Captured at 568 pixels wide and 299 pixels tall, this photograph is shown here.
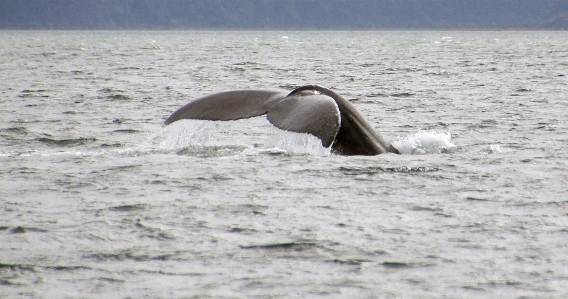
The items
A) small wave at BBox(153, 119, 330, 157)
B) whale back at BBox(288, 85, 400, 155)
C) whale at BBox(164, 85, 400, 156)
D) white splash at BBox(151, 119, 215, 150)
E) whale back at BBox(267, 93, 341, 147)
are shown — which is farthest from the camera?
white splash at BBox(151, 119, 215, 150)

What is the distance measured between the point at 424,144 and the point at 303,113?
12.6ft

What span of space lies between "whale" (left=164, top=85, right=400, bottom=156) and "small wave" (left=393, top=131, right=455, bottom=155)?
1.20 metres

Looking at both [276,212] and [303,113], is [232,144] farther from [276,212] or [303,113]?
[303,113]

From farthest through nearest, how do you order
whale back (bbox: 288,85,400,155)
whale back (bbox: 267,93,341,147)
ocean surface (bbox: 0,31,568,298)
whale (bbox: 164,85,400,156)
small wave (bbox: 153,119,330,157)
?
small wave (bbox: 153,119,330,157) < whale back (bbox: 288,85,400,155) < whale (bbox: 164,85,400,156) < whale back (bbox: 267,93,341,147) < ocean surface (bbox: 0,31,568,298)

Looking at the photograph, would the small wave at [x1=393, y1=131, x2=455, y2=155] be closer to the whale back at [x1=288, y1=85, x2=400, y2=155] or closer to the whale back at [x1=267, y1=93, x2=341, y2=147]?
the whale back at [x1=288, y1=85, x2=400, y2=155]

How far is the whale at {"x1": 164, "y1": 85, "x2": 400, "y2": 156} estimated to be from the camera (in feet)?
19.7

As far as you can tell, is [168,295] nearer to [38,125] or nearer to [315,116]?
[315,116]

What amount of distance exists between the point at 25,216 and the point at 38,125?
6.19m

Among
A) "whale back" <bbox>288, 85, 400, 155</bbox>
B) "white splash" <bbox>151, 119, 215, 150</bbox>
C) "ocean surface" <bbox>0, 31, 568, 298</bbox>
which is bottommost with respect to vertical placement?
"ocean surface" <bbox>0, 31, 568, 298</bbox>

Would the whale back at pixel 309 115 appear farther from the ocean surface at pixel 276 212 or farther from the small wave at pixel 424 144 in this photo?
the small wave at pixel 424 144

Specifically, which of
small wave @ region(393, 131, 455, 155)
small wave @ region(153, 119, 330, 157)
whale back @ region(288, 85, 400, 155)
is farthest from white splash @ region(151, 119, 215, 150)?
small wave @ region(393, 131, 455, 155)

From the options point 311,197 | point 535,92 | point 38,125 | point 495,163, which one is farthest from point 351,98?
point 311,197

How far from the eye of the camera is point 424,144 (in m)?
9.72

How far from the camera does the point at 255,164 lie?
8.52 m
